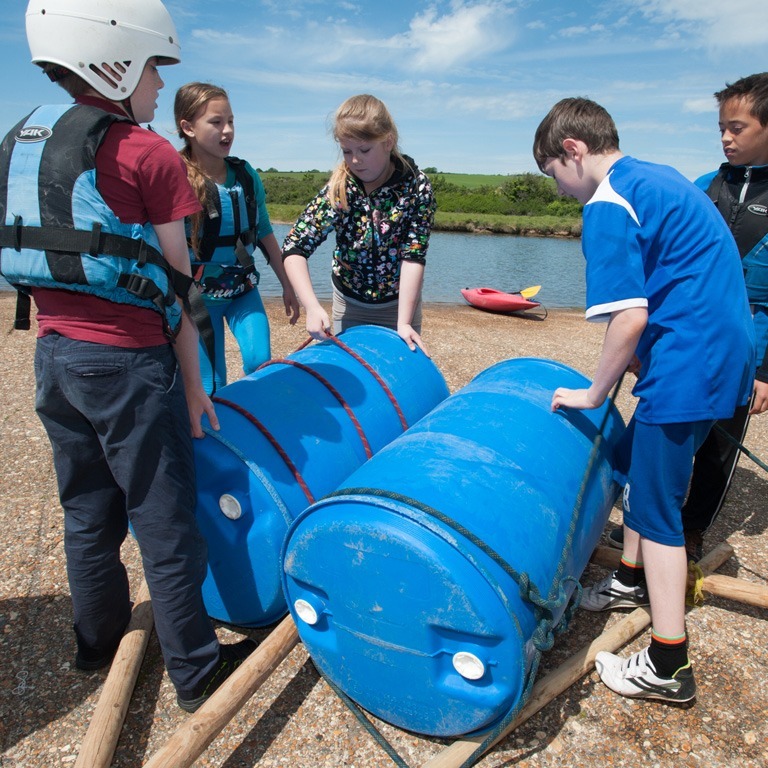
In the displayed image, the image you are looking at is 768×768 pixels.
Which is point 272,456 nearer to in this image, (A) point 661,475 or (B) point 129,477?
(B) point 129,477

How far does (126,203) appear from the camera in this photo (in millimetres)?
2068

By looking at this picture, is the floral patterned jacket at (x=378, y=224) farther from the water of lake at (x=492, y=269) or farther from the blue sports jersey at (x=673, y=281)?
the water of lake at (x=492, y=269)

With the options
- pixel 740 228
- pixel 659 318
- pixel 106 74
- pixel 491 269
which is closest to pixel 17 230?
pixel 106 74

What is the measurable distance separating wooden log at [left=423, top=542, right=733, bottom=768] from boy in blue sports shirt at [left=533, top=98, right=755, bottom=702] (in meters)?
0.17

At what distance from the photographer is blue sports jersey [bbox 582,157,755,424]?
7.59 ft

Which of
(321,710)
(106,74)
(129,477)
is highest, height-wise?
(106,74)

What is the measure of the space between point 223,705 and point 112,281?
1.60 meters

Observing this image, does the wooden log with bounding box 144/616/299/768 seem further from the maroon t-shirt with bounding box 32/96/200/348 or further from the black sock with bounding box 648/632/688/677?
the black sock with bounding box 648/632/688/677

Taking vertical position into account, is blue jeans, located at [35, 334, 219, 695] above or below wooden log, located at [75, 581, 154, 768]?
above

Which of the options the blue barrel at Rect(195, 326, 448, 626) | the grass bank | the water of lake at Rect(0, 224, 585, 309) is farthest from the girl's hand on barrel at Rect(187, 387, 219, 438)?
the grass bank

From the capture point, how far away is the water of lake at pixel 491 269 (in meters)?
19.1

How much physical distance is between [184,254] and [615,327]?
1645 millimetres

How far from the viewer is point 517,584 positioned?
2.17m

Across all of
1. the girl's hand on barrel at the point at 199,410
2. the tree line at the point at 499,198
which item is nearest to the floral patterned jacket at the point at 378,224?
the girl's hand on barrel at the point at 199,410
